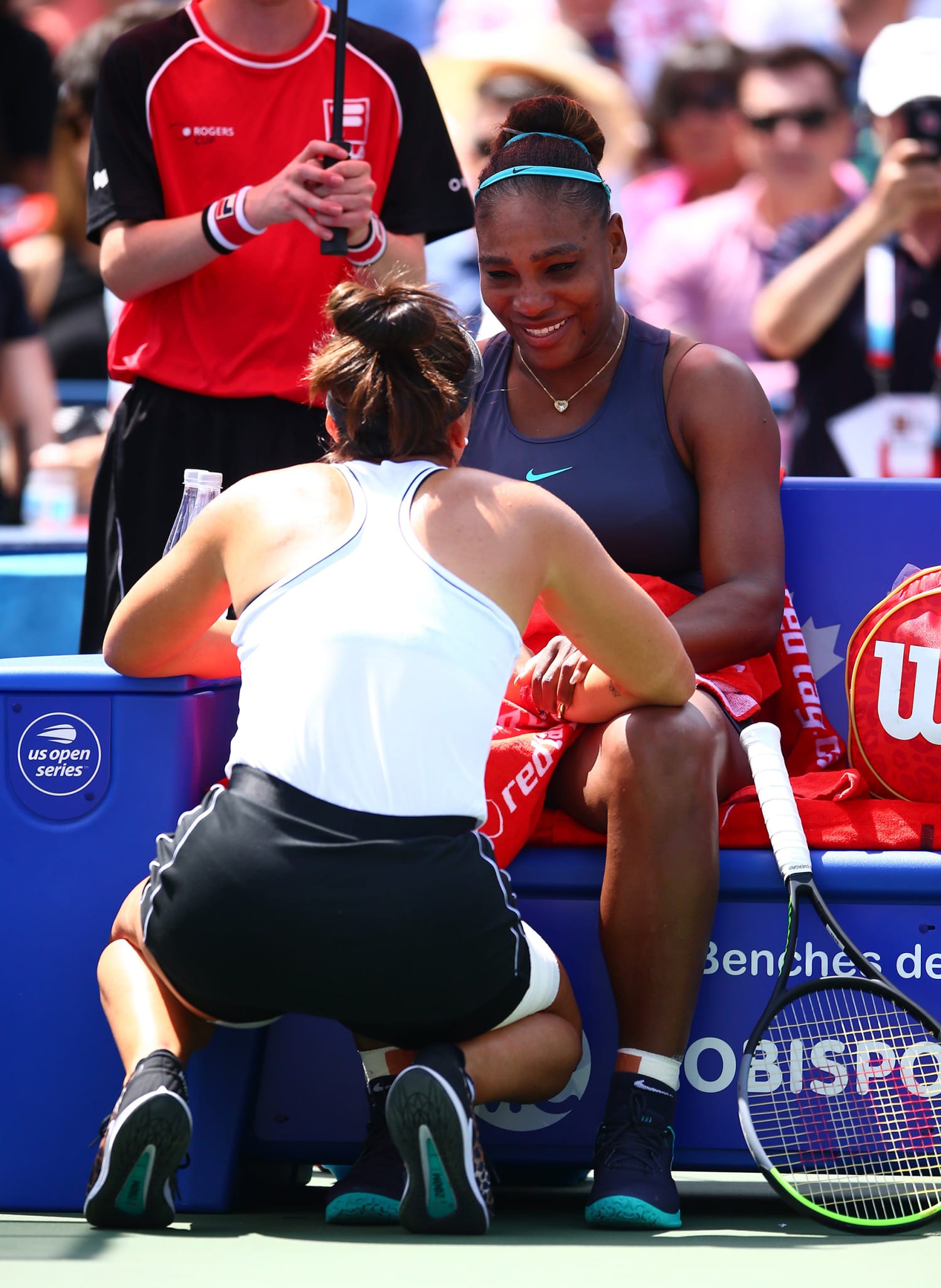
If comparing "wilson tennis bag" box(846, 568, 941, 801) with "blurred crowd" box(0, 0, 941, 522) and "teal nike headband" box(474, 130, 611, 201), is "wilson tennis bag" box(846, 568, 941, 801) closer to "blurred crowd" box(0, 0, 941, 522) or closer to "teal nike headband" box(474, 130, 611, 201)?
"teal nike headband" box(474, 130, 611, 201)

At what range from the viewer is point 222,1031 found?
2.50 meters

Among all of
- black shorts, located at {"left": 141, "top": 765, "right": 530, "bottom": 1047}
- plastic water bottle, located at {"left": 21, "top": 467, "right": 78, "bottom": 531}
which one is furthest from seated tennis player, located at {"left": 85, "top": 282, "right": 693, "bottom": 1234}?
plastic water bottle, located at {"left": 21, "top": 467, "right": 78, "bottom": 531}

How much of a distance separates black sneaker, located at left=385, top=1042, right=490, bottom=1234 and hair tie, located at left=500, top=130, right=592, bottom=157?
1519 mm

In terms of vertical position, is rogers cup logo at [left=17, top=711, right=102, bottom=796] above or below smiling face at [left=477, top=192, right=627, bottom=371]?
below

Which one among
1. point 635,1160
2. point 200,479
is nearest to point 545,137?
point 200,479

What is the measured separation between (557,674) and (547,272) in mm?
703

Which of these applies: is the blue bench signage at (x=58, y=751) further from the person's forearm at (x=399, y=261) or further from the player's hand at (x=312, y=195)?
the person's forearm at (x=399, y=261)

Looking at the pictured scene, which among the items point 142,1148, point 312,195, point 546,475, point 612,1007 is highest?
point 312,195

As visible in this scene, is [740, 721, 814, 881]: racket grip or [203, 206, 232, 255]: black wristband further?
[203, 206, 232, 255]: black wristband

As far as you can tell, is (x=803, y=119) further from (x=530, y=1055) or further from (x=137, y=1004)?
(x=137, y=1004)

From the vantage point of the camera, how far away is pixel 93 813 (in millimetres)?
2520

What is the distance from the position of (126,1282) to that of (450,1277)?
0.33 metres

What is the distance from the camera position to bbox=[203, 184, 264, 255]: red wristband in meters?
3.13

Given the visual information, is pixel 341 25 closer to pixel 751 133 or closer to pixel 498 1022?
pixel 498 1022
